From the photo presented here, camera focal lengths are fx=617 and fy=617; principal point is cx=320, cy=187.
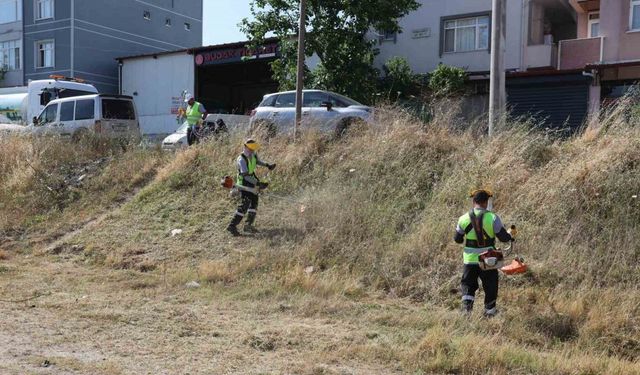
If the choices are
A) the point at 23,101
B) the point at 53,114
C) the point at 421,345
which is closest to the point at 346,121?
the point at 421,345

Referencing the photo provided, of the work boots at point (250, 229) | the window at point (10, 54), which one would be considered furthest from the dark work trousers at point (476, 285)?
the window at point (10, 54)

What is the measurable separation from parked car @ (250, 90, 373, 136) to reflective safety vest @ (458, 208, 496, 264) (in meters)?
6.09

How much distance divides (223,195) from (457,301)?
219 inches

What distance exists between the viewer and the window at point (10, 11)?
38.1 m

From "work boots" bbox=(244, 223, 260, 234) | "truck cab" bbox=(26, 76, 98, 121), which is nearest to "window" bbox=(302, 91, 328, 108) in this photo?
"work boots" bbox=(244, 223, 260, 234)

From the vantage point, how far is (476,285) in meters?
6.97

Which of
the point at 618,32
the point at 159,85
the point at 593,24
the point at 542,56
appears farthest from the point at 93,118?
the point at 593,24

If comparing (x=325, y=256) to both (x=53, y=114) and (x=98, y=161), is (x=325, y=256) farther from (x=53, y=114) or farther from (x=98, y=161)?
(x=53, y=114)

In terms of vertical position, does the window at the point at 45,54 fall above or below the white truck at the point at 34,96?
above

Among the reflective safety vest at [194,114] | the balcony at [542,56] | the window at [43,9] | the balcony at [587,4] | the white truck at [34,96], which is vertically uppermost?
the window at [43,9]

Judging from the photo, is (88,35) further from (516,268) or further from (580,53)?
(516,268)

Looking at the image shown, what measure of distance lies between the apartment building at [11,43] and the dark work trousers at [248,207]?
1291 inches

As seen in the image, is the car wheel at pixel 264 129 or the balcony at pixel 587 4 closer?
the car wheel at pixel 264 129

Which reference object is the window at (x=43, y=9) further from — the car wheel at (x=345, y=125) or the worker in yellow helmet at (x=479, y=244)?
the worker in yellow helmet at (x=479, y=244)
